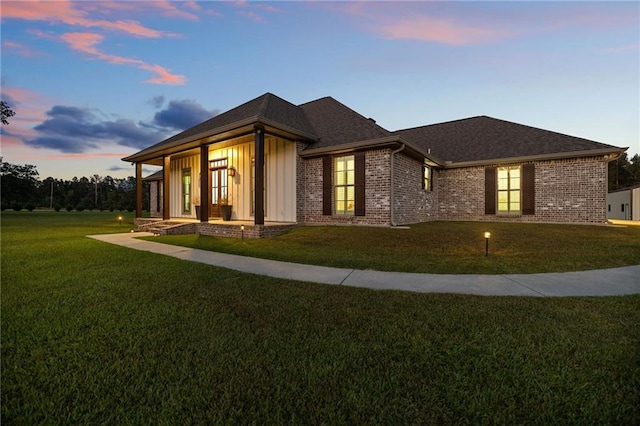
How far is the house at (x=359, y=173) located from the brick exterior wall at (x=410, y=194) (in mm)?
43

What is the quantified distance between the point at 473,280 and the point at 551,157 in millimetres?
10887

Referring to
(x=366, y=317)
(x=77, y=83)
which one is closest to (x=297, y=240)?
(x=366, y=317)

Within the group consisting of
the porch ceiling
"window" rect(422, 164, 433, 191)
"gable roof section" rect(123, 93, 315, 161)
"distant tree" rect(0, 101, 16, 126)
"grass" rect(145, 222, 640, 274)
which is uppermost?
"distant tree" rect(0, 101, 16, 126)

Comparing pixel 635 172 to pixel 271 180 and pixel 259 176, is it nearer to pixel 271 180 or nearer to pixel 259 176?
pixel 271 180

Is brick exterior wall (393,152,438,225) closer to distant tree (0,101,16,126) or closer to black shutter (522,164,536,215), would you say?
black shutter (522,164,536,215)

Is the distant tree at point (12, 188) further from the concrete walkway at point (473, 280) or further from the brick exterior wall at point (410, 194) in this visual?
the concrete walkway at point (473, 280)

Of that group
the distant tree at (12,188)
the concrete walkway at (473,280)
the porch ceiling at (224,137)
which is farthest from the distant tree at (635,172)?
the distant tree at (12,188)

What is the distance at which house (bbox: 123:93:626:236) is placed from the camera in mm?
10250

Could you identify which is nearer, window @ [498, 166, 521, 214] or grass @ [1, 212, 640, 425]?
grass @ [1, 212, 640, 425]

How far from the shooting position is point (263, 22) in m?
9.77

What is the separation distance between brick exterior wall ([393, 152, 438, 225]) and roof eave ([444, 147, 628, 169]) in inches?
78.9

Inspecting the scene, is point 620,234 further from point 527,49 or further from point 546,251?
point 527,49

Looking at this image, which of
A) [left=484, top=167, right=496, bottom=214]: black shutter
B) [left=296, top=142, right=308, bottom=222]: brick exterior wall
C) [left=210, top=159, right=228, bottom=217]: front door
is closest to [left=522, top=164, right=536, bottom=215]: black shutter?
[left=484, top=167, right=496, bottom=214]: black shutter

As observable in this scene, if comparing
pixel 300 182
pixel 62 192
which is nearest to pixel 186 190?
pixel 300 182
